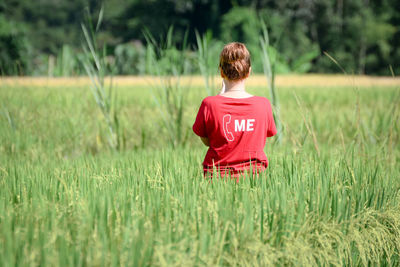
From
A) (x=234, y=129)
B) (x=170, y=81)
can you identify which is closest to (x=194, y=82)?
(x=170, y=81)

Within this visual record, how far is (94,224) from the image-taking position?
1577mm

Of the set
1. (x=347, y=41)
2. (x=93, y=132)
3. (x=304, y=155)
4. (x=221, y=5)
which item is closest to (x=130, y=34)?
(x=221, y=5)

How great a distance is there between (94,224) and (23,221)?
303 millimetres

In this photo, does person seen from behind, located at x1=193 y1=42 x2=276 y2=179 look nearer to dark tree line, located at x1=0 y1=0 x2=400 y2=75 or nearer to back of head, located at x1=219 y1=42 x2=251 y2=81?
back of head, located at x1=219 y1=42 x2=251 y2=81

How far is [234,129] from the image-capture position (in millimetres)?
2068

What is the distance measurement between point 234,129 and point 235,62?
1.15 ft

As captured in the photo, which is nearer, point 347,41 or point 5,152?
point 5,152

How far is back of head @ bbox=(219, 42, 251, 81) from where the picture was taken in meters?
2.03

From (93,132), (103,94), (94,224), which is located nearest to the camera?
(94,224)

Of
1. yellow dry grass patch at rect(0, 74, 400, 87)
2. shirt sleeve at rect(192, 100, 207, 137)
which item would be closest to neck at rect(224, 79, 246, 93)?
shirt sleeve at rect(192, 100, 207, 137)

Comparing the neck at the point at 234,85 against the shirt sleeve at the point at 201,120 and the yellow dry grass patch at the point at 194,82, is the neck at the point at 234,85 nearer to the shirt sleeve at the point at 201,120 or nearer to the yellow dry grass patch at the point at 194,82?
the shirt sleeve at the point at 201,120

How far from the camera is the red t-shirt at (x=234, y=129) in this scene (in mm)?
2047

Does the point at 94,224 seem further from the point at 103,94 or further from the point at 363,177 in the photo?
the point at 103,94

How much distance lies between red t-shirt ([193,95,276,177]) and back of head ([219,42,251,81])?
126 mm
